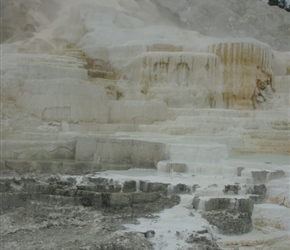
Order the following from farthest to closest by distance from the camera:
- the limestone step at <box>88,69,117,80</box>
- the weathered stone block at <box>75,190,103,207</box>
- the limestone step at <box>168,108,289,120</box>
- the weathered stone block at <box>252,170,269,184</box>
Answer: the limestone step at <box>88,69,117,80</box>
the limestone step at <box>168,108,289,120</box>
the weathered stone block at <box>252,170,269,184</box>
the weathered stone block at <box>75,190,103,207</box>

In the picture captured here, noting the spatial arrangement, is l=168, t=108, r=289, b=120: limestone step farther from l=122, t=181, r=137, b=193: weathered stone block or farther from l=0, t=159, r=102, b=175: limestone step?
l=122, t=181, r=137, b=193: weathered stone block

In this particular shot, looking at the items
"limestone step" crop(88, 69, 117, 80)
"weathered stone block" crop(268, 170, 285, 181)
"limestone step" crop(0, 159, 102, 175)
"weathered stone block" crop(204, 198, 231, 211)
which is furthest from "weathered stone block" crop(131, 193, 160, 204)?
"limestone step" crop(88, 69, 117, 80)

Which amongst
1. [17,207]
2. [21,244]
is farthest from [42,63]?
[21,244]

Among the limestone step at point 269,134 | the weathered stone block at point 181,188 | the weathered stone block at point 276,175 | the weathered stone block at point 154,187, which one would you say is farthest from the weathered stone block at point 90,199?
the limestone step at point 269,134

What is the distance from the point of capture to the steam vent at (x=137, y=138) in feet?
20.1

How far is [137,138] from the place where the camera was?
9625 millimetres

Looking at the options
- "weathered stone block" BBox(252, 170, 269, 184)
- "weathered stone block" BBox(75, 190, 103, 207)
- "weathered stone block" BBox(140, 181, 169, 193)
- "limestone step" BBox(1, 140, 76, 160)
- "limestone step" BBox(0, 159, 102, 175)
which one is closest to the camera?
"weathered stone block" BBox(75, 190, 103, 207)

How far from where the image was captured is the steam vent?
613 centimetres

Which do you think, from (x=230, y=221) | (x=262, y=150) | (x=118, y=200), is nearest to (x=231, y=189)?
(x=230, y=221)

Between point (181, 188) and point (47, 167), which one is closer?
point (181, 188)

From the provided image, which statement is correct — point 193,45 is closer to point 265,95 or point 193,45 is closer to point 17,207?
point 265,95

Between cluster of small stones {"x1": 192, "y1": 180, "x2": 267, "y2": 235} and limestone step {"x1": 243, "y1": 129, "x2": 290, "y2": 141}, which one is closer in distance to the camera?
cluster of small stones {"x1": 192, "y1": 180, "x2": 267, "y2": 235}

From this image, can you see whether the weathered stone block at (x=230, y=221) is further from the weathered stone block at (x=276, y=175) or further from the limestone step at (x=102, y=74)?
the limestone step at (x=102, y=74)

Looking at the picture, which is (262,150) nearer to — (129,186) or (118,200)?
(129,186)
